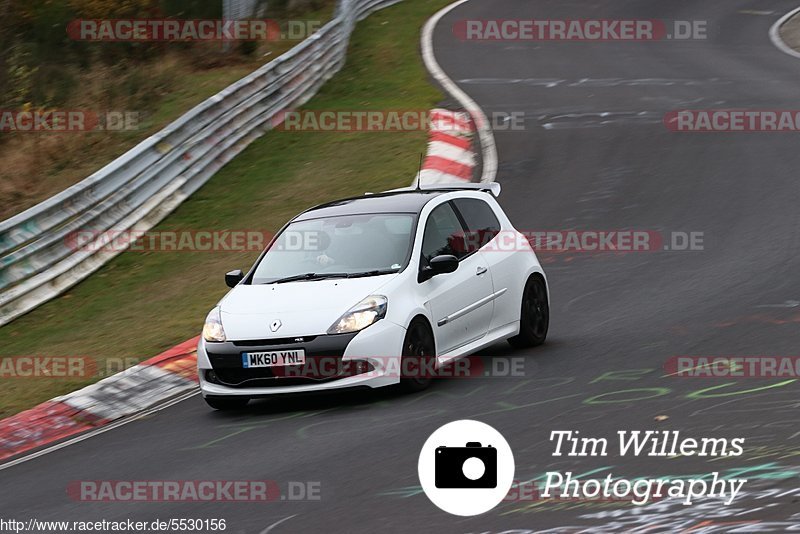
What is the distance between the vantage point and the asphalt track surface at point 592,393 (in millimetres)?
6770

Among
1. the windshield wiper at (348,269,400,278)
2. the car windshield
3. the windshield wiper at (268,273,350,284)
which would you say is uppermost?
→ the car windshield

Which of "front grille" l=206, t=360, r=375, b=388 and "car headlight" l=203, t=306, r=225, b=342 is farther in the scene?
"car headlight" l=203, t=306, r=225, b=342

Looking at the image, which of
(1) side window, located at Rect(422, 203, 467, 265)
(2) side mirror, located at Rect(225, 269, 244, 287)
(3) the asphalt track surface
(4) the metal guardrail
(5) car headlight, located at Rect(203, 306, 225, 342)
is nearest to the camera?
(3) the asphalt track surface

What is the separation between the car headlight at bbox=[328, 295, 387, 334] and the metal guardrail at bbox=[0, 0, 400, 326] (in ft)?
20.2

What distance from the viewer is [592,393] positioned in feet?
29.2

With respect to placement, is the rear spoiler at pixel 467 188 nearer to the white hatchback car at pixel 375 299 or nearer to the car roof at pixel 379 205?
the white hatchback car at pixel 375 299

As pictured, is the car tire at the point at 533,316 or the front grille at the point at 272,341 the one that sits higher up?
the front grille at the point at 272,341

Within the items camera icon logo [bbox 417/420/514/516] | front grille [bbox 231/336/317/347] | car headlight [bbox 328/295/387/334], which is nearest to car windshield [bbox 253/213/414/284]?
car headlight [bbox 328/295/387/334]

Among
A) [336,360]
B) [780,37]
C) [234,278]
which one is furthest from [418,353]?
[780,37]

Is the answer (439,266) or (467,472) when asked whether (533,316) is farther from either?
(467,472)

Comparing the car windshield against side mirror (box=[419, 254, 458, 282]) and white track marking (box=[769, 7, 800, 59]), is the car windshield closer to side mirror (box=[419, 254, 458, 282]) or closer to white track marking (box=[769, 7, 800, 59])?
side mirror (box=[419, 254, 458, 282])

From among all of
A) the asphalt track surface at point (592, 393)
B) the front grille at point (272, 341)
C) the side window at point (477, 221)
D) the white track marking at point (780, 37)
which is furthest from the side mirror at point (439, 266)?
the white track marking at point (780, 37)

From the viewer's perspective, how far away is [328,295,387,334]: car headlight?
925 cm

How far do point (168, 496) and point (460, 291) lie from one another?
3.44 meters
